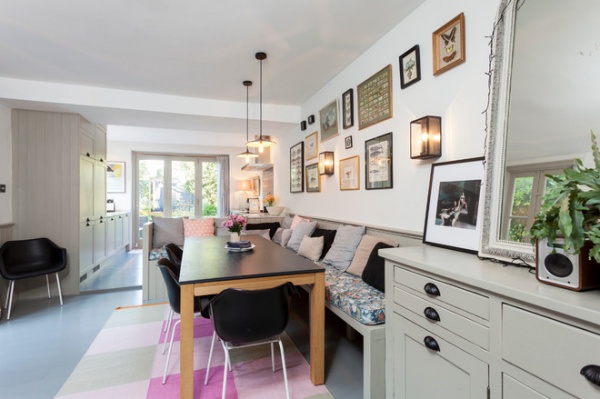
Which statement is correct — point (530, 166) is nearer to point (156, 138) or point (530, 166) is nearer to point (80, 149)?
point (80, 149)

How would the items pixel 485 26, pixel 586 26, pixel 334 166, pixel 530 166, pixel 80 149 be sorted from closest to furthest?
pixel 586 26 → pixel 530 166 → pixel 485 26 → pixel 334 166 → pixel 80 149

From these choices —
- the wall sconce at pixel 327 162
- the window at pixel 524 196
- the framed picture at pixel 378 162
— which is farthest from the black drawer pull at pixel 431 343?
the wall sconce at pixel 327 162

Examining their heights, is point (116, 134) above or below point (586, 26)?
above

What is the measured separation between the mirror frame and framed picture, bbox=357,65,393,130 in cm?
109

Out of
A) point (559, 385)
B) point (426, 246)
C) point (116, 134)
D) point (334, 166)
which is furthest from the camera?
point (116, 134)

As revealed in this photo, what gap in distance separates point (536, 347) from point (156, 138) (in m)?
7.60

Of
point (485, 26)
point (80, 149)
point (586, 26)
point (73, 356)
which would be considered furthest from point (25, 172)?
point (586, 26)

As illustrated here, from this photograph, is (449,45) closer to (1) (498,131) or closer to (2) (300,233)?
(1) (498,131)

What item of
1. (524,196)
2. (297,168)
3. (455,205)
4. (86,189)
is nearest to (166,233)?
(86,189)

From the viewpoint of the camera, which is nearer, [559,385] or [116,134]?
[559,385]

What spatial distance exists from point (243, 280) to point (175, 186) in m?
6.51

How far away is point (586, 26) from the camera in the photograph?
3.92 feet

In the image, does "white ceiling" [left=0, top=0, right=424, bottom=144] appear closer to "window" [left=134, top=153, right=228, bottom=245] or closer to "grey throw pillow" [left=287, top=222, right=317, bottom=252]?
"grey throw pillow" [left=287, top=222, right=317, bottom=252]

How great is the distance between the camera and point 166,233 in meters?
4.30
